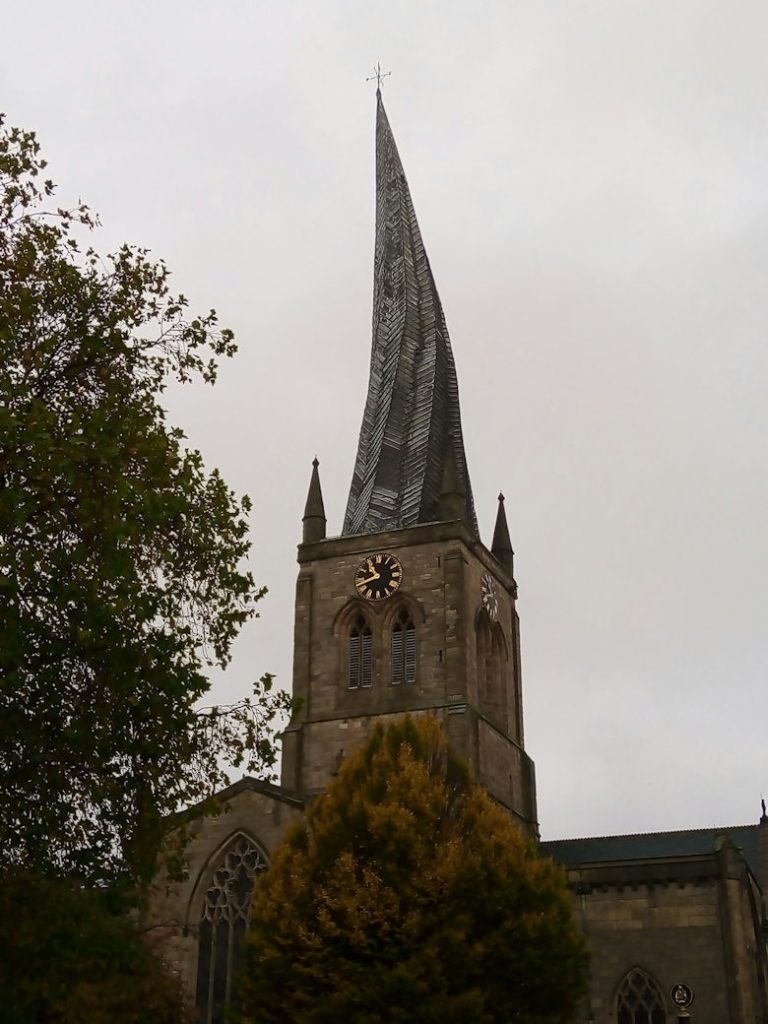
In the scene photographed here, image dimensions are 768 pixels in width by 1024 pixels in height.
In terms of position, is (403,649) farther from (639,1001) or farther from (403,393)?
(639,1001)

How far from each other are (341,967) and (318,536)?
25.2m

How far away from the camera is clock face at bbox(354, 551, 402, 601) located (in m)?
48.3

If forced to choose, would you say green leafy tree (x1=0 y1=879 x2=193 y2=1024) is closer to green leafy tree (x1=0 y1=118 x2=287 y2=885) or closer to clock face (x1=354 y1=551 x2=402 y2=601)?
Answer: green leafy tree (x1=0 y1=118 x2=287 y2=885)

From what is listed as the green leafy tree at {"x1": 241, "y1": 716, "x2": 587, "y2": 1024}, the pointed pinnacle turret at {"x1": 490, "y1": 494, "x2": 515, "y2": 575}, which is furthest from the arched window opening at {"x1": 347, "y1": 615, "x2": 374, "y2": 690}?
the green leafy tree at {"x1": 241, "y1": 716, "x2": 587, "y2": 1024}

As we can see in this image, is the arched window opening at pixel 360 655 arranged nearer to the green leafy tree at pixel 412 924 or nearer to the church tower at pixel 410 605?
the church tower at pixel 410 605

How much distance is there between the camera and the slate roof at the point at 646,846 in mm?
44812

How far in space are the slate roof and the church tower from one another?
2.00 metres

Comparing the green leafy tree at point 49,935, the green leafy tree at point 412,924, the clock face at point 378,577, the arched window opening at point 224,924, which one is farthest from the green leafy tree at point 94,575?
the clock face at point 378,577

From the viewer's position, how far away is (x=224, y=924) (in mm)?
40000

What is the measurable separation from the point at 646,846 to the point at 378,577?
12941mm

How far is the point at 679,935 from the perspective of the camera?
39219 millimetres

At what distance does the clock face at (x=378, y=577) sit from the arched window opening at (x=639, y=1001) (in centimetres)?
1549

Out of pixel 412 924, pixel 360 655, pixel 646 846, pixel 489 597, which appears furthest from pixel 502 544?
pixel 412 924

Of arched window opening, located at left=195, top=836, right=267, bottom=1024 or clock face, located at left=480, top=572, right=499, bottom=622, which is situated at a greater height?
clock face, located at left=480, top=572, right=499, bottom=622
